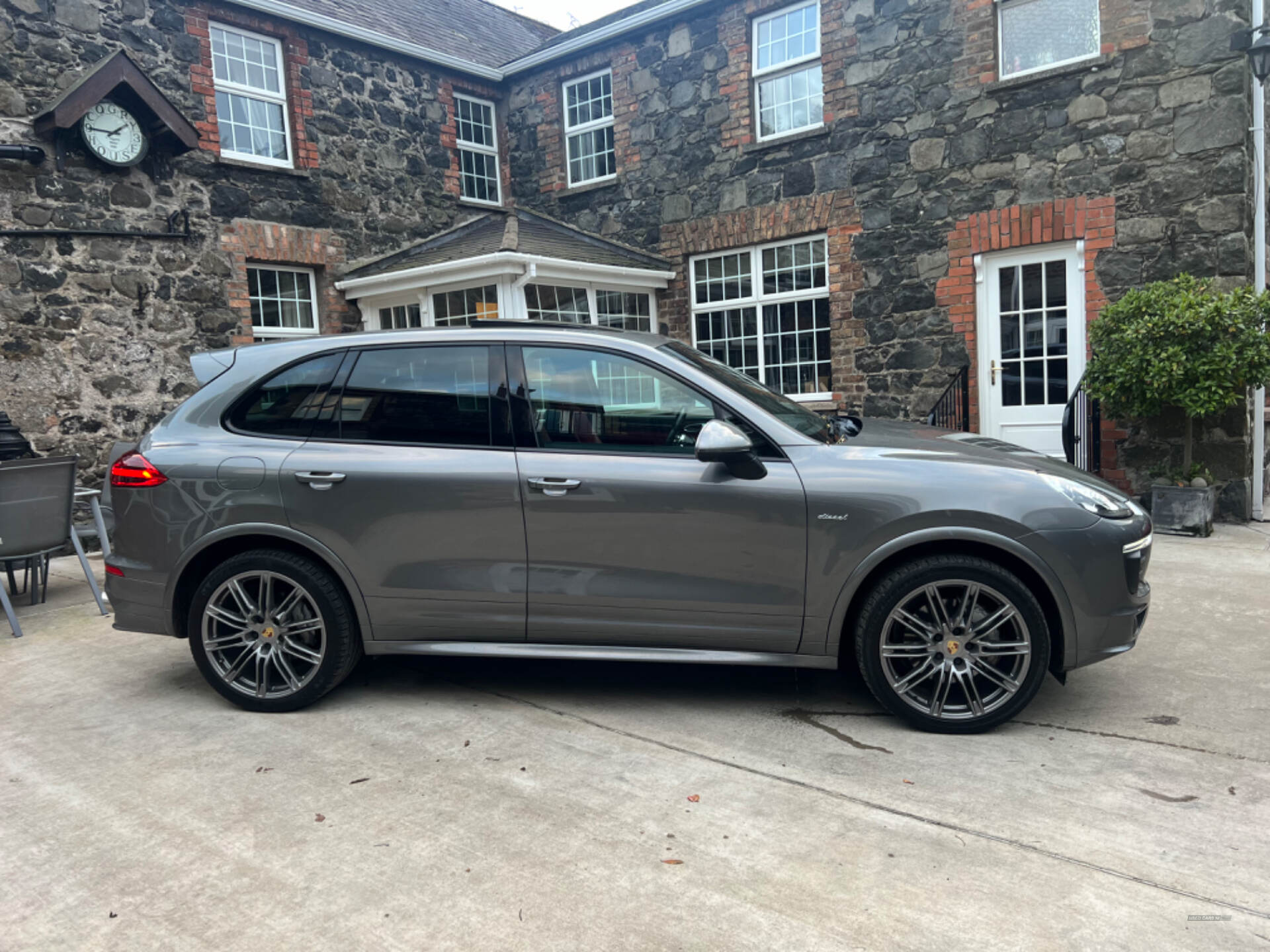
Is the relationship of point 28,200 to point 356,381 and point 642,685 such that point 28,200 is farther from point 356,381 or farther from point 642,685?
point 642,685

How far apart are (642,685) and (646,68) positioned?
9.70 meters

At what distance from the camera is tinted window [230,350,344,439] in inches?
162

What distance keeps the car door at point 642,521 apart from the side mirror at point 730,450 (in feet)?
0.14

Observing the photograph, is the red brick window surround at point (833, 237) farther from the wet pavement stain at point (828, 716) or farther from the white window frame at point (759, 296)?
the wet pavement stain at point (828, 716)

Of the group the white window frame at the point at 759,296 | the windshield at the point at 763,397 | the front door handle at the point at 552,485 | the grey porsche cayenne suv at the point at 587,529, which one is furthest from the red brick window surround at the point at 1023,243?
the front door handle at the point at 552,485

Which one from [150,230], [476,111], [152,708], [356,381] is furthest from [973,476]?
[476,111]

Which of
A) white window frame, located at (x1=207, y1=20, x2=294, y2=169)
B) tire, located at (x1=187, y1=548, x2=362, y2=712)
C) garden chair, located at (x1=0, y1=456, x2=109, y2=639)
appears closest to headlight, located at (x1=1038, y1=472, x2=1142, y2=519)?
tire, located at (x1=187, y1=548, x2=362, y2=712)

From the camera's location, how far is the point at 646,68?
11.7 m

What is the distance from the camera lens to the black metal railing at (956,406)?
30.7ft

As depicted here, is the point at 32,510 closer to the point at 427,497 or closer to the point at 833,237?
the point at 427,497

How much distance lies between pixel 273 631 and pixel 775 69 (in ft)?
30.1

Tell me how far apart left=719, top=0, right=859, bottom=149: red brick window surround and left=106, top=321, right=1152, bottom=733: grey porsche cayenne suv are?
23.1 ft

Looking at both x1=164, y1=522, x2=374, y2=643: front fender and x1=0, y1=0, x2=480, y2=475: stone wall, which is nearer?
x1=164, y1=522, x2=374, y2=643: front fender

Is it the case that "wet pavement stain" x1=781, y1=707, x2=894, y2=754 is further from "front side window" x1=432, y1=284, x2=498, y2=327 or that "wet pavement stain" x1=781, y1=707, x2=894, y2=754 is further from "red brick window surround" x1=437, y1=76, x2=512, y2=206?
"red brick window surround" x1=437, y1=76, x2=512, y2=206
